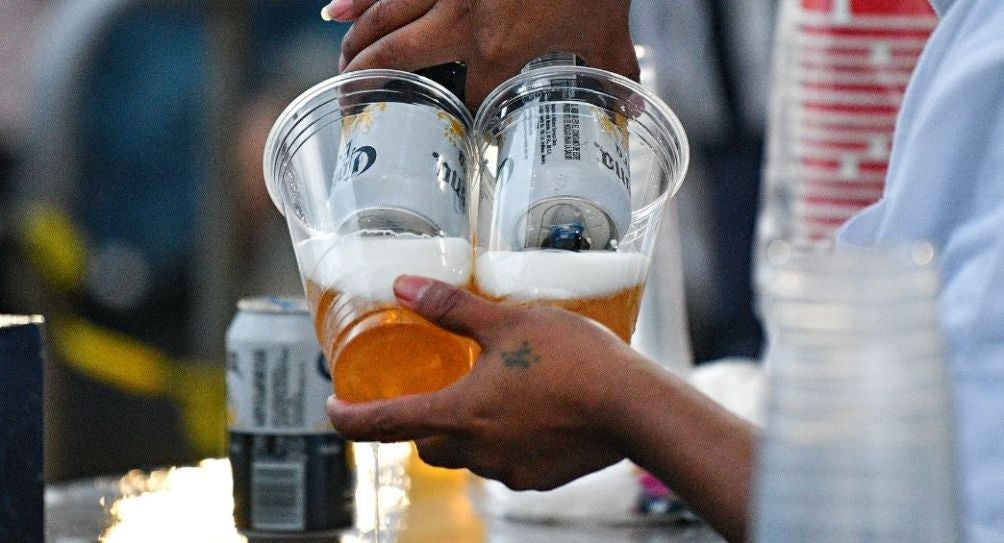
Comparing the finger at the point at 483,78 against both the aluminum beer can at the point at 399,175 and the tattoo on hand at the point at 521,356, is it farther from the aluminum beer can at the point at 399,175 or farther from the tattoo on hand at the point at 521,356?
the tattoo on hand at the point at 521,356

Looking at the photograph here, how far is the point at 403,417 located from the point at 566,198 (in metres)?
0.17

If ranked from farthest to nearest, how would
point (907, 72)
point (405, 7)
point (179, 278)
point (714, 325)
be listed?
1. point (179, 278)
2. point (714, 325)
3. point (907, 72)
4. point (405, 7)

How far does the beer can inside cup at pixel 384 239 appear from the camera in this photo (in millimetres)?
905

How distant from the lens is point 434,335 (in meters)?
0.92

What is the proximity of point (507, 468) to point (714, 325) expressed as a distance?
1.93m

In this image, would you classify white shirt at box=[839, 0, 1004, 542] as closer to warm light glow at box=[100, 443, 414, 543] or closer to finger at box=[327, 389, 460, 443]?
finger at box=[327, 389, 460, 443]

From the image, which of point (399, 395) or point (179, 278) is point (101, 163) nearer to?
point (179, 278)

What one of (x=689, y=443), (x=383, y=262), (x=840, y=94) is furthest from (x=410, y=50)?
(x=840, y=94)

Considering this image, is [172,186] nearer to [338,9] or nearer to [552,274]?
[338,9]

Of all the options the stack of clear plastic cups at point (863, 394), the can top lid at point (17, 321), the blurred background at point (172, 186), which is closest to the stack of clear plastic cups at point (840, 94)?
the blurred background at point (172, 186)

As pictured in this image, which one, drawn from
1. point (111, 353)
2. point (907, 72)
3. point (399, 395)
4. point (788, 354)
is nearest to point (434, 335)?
point (399, 395)

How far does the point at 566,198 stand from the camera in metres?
0.92

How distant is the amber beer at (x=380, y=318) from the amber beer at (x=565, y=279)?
0.03 meters

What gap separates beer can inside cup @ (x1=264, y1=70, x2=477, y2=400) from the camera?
905 mm
